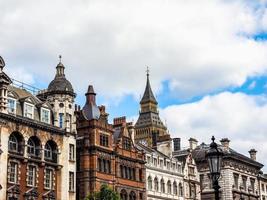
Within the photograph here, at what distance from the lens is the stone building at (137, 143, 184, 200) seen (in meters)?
92.0

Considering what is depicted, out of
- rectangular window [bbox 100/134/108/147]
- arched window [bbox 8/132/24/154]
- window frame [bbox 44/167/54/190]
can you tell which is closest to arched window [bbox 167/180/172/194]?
rectangular window [bbox 100/134/108/147]

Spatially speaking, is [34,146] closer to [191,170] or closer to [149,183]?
[149,183]

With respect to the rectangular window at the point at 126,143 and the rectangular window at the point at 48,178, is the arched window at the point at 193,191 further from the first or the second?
the rectangular window at the point at 48,178

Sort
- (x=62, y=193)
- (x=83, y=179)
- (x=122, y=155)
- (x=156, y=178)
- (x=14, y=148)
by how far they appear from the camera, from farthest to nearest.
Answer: (x=156, y=178), (x=122, y=155), (x=83, y=179), (x=62, y=193), (x=14, y=148)

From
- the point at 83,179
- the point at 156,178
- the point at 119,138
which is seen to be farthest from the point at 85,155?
the point at 156,178

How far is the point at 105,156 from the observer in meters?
81.7

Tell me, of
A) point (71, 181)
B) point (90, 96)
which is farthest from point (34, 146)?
point (90, 96)

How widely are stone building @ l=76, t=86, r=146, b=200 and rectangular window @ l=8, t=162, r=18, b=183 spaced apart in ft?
43.6

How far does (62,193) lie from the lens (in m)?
73.5

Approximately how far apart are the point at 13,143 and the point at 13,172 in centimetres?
356

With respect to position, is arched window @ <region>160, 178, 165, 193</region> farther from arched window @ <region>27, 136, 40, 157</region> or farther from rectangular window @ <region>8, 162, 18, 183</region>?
rectangular window @ <region>8, 162, 18, 183</region>

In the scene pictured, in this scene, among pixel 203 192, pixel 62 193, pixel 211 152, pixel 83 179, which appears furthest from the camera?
pixel 203 192

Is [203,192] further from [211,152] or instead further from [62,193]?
[211,152]

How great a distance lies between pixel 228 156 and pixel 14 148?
189 feet
